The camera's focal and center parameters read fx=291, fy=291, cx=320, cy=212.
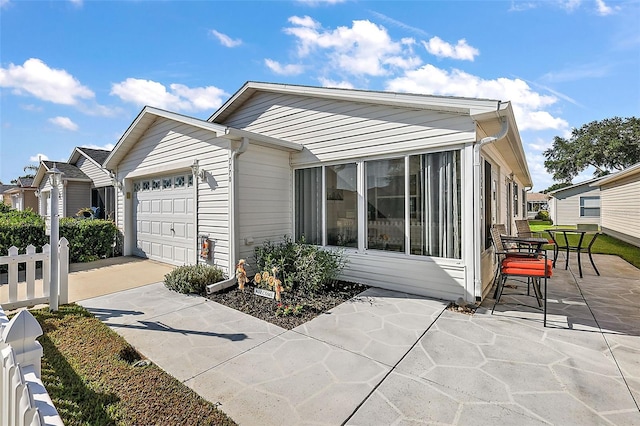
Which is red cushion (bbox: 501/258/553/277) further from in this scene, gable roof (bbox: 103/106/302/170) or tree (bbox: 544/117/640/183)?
tree (bbox: 544/117/640/183)

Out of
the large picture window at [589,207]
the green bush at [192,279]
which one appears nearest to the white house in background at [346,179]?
the green bush at [192,279]

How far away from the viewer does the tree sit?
2905 cm

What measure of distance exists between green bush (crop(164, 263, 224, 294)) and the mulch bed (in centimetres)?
36

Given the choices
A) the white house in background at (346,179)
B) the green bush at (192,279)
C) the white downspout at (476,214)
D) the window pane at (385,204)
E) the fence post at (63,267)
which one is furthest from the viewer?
the window pane at (385,204)

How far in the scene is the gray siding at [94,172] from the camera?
12445mm

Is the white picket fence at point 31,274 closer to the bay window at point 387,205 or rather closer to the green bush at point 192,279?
the green bush at point 192,279

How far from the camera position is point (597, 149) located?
3084 cm

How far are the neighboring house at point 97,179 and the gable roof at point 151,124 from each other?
12.7 ft

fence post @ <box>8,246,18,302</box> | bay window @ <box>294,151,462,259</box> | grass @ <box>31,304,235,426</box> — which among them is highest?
bay window @ <box>294,151,462,259</box>

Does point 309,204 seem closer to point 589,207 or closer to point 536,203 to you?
point 589,207

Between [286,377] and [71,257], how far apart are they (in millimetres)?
8678

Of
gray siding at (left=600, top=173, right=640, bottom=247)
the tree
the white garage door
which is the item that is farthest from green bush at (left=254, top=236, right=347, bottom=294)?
the tree

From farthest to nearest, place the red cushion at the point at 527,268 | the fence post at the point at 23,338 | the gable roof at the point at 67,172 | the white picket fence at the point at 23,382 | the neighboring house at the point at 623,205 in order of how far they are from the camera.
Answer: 1. the gable roof at the point at 67,172
2. the neighboring house at the point at 623,205
3. the red cushion at the point at 527,268
4. the fence post at the point at 23,338
5. the white picket fence at the point at 23,382

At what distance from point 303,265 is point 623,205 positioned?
54.8ft
